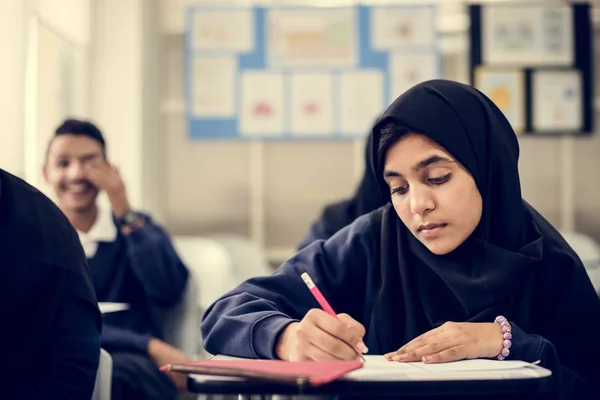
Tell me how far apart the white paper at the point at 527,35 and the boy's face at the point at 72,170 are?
6.90 feet

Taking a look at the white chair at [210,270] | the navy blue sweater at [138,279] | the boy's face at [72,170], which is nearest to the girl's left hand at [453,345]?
the navy blue sweater at [138,279]

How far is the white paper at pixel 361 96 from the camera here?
415cm

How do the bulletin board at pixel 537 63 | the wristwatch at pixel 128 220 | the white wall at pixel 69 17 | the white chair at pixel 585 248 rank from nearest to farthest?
1. the wristwatch at pixel 128 220
2. the white wall at pixel 69 17
3. the white chair at pixel 585 248
4. the bulletin board at pixel 537 63

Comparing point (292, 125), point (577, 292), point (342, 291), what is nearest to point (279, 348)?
point (342, 291)

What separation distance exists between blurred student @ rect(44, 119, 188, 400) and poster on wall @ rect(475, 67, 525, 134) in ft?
6.53

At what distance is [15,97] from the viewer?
2986mm

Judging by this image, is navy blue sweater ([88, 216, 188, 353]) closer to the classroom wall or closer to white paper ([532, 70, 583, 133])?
the classroom wall

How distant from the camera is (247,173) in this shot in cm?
421

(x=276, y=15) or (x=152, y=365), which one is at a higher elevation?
(x=276, y=15)

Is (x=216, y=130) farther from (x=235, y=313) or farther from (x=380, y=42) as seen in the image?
(x=235, y=313)

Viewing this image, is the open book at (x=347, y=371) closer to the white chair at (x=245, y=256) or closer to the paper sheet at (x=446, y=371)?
the paper sheet at (x=446, y=371)

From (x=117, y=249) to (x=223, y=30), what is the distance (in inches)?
68.7

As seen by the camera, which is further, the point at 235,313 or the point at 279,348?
the point at 235,313

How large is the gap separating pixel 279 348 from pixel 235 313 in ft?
0.50
